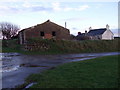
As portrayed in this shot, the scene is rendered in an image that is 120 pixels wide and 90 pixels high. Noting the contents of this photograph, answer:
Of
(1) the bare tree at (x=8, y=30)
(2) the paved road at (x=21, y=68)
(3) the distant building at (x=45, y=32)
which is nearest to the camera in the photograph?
(2) the paved road at (x=21, y=68)

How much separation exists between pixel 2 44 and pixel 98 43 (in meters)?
22.1

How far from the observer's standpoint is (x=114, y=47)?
2652 centimetres

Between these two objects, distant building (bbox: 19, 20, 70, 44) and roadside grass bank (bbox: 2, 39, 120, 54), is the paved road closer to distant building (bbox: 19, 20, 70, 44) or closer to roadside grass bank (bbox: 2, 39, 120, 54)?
roadside grass bank (bbox: 2, 39, 120, 54)

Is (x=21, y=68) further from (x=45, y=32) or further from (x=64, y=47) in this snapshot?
(x=45, y=32)

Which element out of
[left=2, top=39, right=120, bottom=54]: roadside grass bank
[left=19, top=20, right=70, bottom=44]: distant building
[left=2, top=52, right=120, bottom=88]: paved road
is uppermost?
[left=19, top=20, right=70, bottom=44]: distant building

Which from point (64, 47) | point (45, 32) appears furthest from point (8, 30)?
point (64, 47)

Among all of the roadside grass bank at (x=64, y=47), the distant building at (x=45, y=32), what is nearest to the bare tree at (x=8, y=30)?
the distant building at (x=45, y=32)

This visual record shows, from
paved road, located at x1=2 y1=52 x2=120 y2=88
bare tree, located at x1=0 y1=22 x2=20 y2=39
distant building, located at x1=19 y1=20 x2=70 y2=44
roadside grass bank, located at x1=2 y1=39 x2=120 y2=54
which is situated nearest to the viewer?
paved road, located at x1=2 y1=52 x2=120 y2=88

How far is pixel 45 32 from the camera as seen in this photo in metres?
37.3

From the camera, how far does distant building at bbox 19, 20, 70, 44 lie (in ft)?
116

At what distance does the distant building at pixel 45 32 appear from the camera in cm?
3547

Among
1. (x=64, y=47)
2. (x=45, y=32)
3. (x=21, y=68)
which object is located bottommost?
(x=21, y=68)

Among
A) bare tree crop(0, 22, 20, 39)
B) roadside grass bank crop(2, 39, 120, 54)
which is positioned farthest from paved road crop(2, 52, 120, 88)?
bare tree crop(0, 22, 20, 39)

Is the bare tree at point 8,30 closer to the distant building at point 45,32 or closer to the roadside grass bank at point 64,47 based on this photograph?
the distant building at point 45,32
